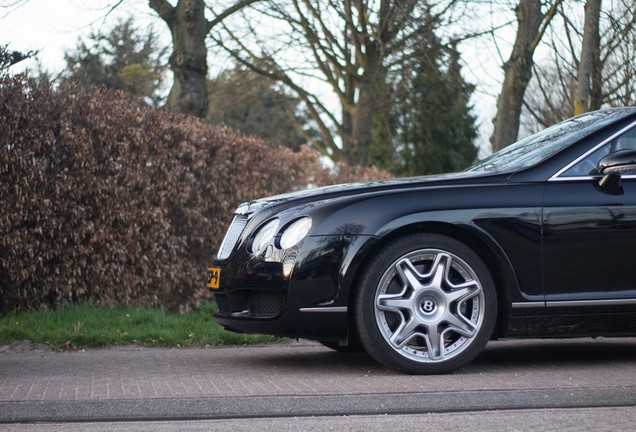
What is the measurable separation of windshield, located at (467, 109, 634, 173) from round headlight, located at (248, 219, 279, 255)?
4.83ft

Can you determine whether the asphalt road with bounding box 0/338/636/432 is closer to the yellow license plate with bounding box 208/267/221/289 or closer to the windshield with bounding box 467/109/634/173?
the yellow license plate with bounding box 208/267/221/289

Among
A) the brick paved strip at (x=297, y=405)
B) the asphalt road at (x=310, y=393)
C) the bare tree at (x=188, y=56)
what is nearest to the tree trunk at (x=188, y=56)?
the bare tree at (x=188, y=56)

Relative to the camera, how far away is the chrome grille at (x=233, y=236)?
626 centimetres

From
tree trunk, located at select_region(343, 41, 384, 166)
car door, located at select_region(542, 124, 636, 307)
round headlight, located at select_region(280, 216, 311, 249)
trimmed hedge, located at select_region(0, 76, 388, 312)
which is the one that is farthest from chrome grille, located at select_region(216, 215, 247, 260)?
tree trunk, located at select_region(343, 41, 384, 166)

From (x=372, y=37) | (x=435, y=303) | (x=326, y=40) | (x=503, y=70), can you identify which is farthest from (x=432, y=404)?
(x=326, y=40)

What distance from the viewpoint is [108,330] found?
26.8 feet

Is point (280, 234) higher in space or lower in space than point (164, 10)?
lower

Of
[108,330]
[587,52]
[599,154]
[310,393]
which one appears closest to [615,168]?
[599,154]

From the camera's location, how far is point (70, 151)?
905cm

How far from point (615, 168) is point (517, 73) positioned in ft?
34.1

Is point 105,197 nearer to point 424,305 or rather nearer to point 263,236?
point 263,236

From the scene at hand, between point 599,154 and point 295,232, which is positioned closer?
point 295,232

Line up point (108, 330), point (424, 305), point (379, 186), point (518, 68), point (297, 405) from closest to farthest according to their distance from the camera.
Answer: point (297, 405)
point (424, 305)
point (379, 186)
point (108, 330)
point (518, 68)

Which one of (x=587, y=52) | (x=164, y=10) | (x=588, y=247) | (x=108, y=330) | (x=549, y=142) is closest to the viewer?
(x=588, y=247)
